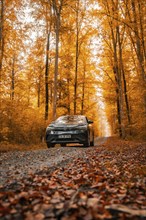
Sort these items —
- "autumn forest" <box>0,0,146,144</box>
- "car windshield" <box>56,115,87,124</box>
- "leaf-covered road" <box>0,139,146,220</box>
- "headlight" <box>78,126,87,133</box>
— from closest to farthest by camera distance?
1. "leaf-covered road" <box>0,139,146,220</box>
2. "headlight" <box>78,126,87,133</box>
3. "car windshield" <box>56,115,87,124</box>
4. "autumn forest" <box>0,0,146,144</box>

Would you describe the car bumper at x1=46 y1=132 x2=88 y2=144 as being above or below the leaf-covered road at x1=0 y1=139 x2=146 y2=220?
above

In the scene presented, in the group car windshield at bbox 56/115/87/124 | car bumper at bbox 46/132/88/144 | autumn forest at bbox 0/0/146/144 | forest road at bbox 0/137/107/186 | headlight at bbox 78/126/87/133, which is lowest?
forest road at bbox 0/137/107/186

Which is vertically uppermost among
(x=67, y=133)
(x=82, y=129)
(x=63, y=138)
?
(x=82, y=129)

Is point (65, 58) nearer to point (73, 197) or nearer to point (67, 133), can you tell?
point (67, 133)

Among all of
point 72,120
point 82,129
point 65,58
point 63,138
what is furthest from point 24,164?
point 65,58

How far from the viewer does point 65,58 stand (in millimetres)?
24406

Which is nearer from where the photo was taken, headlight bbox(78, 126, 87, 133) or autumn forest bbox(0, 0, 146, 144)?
headlight bbox(78, 126, 87, 133)

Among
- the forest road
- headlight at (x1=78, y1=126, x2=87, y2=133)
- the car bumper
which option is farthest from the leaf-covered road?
headlight at (x1=78, y1=126, x2=87, y2=133)

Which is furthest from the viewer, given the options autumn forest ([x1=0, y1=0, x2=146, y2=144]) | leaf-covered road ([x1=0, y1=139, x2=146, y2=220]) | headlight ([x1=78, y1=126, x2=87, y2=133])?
autumn forest ([x1=0, y1=0, x2=146, y2=144])

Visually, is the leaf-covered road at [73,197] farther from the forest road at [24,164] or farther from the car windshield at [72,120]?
the car windshield at [72,120]

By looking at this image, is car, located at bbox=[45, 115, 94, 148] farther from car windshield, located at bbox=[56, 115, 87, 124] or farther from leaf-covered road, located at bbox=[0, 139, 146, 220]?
leaf-covered road, located at bbox=[0, 139, 146, 220]

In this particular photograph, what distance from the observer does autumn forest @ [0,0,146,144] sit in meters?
15.5

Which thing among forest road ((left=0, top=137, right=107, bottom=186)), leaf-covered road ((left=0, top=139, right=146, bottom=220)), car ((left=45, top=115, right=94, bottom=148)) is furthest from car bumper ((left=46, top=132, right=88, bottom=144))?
leaf-covered road ((left=0, top=139, right=146, bottom=220))

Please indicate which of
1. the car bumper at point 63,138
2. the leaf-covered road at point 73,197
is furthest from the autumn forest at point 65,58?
the leaf-covered road at point 73,197
